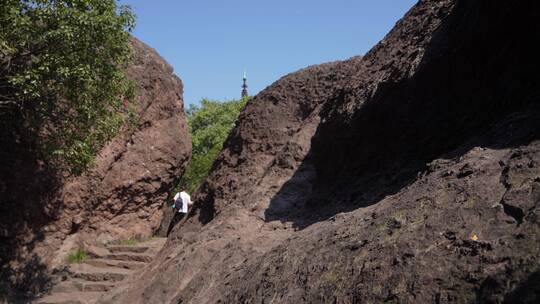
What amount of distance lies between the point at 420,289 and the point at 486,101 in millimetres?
2976

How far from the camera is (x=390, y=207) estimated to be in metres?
5.18

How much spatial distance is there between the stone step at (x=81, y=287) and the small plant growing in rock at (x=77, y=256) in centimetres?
93

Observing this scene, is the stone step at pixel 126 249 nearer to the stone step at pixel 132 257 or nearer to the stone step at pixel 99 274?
the stone step at pixel 132 257

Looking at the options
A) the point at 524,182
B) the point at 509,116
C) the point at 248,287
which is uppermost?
the point at 509,116

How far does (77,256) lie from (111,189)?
189 centimetres

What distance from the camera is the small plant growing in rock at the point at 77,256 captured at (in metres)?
12.4

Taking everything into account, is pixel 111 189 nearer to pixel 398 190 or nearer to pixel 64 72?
pixel 64 72

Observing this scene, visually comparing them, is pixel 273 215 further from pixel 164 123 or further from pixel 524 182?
pixel 164 123

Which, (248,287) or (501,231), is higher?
(501,231)

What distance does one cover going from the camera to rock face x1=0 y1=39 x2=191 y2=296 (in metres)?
12.4

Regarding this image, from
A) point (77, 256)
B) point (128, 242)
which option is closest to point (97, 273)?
point (77, 256)

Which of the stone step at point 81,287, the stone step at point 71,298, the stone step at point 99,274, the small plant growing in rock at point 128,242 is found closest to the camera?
the stone step at point 71,298

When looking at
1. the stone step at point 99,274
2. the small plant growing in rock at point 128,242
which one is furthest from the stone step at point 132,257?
the small plant growing in rock at point 128,242

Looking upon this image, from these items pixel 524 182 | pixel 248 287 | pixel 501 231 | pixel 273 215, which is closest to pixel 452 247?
pixel 501 231
